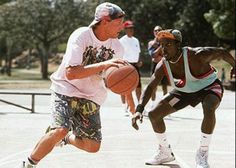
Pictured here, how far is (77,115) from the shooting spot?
Result: 5086mm

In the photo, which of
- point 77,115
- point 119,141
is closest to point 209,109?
point 77,115

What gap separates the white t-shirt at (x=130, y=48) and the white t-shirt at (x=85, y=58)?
6267 mm

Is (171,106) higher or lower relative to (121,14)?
lower

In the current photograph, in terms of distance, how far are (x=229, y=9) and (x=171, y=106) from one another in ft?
74.5

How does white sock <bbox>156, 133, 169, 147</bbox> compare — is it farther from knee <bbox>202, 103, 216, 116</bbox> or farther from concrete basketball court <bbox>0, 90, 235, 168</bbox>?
knee <bbox>202, 103, 216, 116</bbox>

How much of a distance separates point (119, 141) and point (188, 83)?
7.48ft

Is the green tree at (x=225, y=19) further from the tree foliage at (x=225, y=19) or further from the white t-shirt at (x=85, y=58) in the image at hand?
the white t-shirt at (x=85, y=58)

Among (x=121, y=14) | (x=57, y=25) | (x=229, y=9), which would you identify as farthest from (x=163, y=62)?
(x=57, y=25)

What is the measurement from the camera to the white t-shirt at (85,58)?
467 cm

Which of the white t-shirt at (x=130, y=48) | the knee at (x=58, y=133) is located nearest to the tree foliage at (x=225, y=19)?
the white t-shirt at (x=130, y=48)

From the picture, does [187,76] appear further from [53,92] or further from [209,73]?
[53,92]

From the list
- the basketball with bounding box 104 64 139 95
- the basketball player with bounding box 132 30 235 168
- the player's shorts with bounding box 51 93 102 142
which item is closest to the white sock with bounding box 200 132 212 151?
the basketball player with bounding box 132 30 235 168

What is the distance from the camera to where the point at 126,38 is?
37.7 ft

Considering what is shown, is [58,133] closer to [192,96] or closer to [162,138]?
[162,138]
